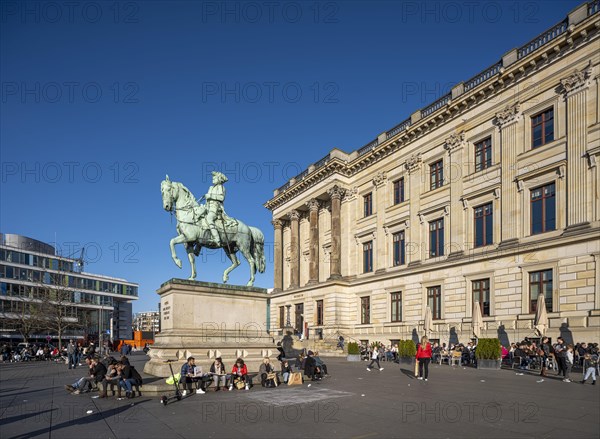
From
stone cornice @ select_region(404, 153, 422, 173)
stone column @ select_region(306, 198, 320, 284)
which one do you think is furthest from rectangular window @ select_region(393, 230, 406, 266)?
stone column @ select_region(306, 198, 320, 284)

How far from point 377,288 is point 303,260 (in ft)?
53.3

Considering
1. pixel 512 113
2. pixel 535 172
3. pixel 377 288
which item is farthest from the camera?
pixel 377 288

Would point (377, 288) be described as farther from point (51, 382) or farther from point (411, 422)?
point (411, 422)

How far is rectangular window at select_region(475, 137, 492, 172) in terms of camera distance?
3484cm

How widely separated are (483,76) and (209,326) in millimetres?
29676

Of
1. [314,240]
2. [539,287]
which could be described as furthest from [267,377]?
[314,240]

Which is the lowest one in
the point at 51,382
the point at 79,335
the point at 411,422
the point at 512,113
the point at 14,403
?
the point at 79,335

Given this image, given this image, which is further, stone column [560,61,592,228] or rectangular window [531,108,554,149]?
rectangular window [531,108,554,149]

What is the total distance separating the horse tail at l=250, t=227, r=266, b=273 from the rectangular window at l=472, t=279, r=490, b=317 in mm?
18862

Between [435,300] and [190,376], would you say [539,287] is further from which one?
[190,376]

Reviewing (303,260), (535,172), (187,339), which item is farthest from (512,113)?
(303,260)

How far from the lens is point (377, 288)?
4444 centimetres

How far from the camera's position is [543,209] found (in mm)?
30141

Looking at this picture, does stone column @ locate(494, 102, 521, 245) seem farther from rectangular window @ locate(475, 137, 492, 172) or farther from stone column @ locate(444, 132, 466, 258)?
stone column @ locate(444, 132, 466, 258)
